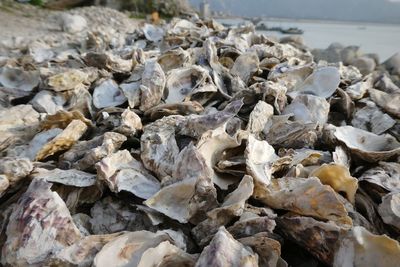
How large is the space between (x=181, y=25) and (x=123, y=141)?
209 cm

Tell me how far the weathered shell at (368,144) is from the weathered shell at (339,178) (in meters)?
0.24

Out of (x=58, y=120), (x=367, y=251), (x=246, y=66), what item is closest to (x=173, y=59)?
(x=246, y=66)

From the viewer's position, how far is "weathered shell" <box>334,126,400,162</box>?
1.40 meters

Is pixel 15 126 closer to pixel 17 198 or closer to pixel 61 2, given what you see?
pixel 17 198

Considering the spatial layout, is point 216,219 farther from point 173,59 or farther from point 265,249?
point 173,59

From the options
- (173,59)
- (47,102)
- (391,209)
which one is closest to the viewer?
(391,209)

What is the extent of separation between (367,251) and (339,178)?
33 centimetres

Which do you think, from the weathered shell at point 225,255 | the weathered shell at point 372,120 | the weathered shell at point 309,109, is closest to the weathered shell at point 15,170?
the weathered shell at point 225,255

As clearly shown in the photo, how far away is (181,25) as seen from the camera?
3.33 m

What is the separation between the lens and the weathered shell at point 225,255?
0.87 m

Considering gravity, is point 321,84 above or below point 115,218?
above

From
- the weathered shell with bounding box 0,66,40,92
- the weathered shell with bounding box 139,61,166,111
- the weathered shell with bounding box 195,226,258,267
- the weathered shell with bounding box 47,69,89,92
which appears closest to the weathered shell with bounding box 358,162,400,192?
the weathered shell with bounding box 195,226,258,267

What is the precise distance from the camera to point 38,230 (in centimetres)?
103

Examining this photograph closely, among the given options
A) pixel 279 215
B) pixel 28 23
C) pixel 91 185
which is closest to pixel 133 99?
pixel 91 185
